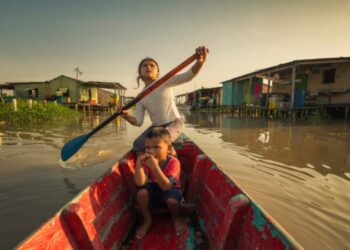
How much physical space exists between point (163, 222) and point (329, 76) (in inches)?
664

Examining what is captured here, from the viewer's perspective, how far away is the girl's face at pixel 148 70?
294cm

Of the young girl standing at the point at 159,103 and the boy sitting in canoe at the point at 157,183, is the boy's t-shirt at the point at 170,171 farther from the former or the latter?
the young girl standing at the point at 159,103

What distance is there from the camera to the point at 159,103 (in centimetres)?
304

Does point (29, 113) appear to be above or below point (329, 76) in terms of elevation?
below

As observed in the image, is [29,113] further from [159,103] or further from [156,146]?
[156,146]

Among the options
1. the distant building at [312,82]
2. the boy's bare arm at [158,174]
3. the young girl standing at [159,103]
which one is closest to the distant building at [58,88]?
the distant building at [312,82]

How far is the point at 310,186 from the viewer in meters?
3.34

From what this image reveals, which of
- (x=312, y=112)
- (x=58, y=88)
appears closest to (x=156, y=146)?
(x=312, y=112)

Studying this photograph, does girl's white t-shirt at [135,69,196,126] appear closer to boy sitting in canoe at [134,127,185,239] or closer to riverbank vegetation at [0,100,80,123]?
boy sitting in canoe at [134,127,185,239]

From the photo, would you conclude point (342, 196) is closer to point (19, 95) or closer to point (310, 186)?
point (310, 186)

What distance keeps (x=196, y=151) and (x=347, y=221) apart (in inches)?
76.9

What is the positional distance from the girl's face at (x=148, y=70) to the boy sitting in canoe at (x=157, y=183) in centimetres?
108

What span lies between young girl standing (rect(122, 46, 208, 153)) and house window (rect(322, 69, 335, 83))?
1566 centimetres

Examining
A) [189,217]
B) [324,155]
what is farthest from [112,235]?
[324,155]
